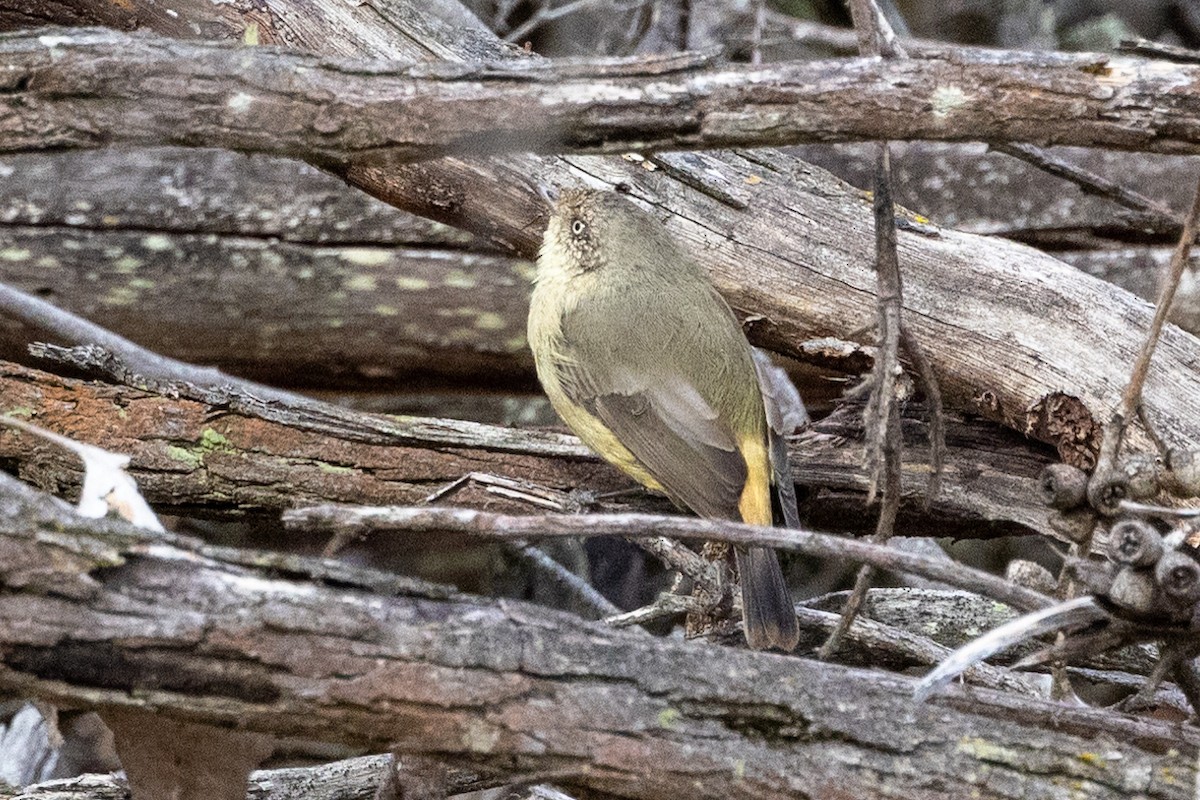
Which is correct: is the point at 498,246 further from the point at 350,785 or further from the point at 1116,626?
the point at 1116,626

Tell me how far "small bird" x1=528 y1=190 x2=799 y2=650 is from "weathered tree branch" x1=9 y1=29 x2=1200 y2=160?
5.11 ft

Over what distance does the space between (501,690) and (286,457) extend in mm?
1609

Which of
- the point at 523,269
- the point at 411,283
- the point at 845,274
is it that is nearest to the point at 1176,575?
the point at 845,274

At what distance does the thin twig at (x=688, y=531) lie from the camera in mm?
1972

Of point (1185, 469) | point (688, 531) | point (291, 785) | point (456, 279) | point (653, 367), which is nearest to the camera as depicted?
point (688, 531)

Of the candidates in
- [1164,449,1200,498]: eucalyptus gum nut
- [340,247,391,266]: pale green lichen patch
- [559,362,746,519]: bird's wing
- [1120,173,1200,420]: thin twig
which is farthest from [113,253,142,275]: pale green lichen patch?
[1164,449,1200,498]: eucalyptus gum nut

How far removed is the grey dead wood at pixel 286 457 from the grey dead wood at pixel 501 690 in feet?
4.29

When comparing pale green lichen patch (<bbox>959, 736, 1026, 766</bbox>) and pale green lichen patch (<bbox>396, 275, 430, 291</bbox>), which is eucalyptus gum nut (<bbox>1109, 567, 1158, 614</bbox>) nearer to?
pale green lichen patch (<bbox>959, 736, 1026, 766</bbox>)

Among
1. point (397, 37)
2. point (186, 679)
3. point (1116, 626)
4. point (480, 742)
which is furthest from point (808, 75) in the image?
point (397, 37)

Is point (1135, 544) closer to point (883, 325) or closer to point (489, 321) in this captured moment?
point (883, 325)

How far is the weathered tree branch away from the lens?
6.65 ft

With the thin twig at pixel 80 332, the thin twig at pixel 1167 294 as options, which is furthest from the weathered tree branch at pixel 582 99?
the thin twig at pixel 80 332

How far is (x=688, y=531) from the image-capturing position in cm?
201

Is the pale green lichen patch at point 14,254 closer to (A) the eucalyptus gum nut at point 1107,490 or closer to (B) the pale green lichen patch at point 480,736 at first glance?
(B) the pale green lichen patch at point 480,736
